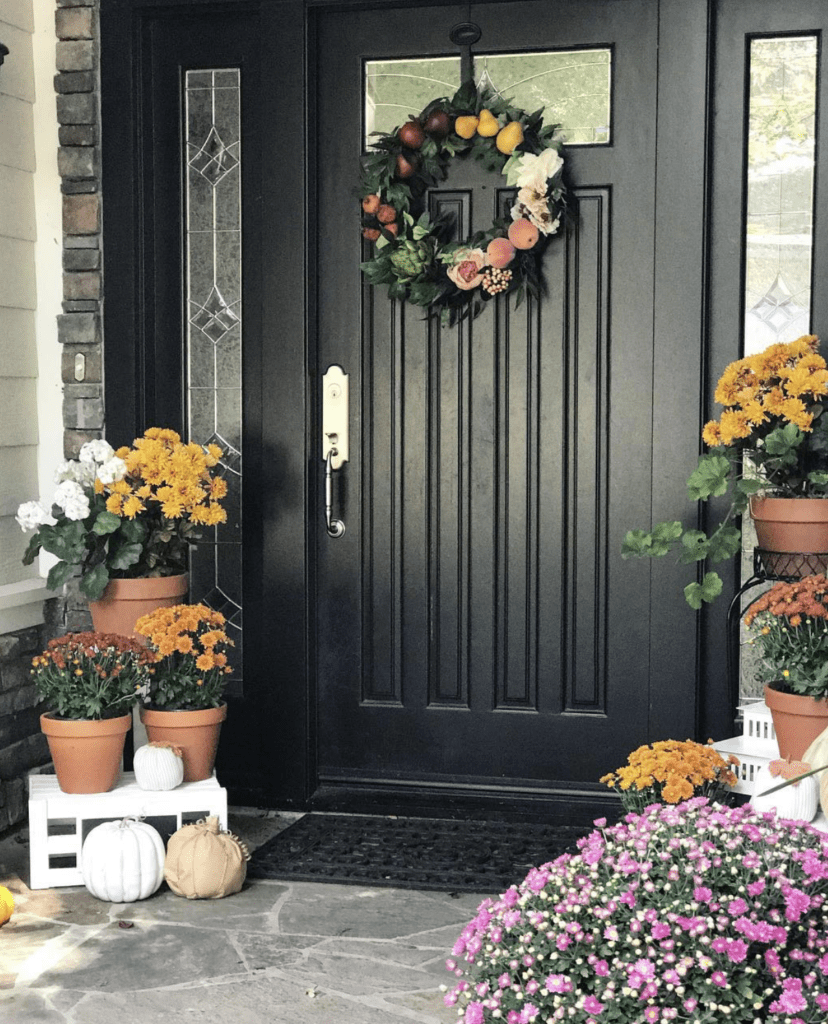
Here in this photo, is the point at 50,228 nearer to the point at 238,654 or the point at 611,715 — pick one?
the point at 238,654

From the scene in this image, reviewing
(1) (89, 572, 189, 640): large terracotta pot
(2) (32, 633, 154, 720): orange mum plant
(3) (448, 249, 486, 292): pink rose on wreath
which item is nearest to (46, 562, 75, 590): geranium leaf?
(1) (89, 572, 189, 640): large terracotta pot

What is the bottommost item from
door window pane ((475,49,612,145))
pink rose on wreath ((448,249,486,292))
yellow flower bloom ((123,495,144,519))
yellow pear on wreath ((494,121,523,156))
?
yellow flower bloom ((123,495,144,519))

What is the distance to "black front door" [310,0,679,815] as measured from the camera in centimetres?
390

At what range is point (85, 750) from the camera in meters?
3.44

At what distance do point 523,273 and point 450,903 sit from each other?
179 centimetres

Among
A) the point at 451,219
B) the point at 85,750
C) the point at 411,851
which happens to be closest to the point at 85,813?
the point at 85,750

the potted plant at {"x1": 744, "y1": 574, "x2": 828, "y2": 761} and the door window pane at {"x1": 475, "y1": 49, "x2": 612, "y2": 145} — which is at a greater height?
the door window pane at {"x1": 475, "y1": 49, "x2": 612, "y2": 145}

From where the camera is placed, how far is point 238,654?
4180mm

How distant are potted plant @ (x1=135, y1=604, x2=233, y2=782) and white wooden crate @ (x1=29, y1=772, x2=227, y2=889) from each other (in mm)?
131

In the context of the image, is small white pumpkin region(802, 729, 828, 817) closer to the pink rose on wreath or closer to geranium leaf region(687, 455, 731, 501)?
geranium leaf region(687, 455, 731, 501)

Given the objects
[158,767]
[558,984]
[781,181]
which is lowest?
[158,767]

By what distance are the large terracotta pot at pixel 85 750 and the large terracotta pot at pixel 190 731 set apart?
12 centimetres

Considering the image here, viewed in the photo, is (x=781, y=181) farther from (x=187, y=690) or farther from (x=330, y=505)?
(x=187, y=690)

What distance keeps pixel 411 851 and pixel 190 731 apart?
2.27ft
